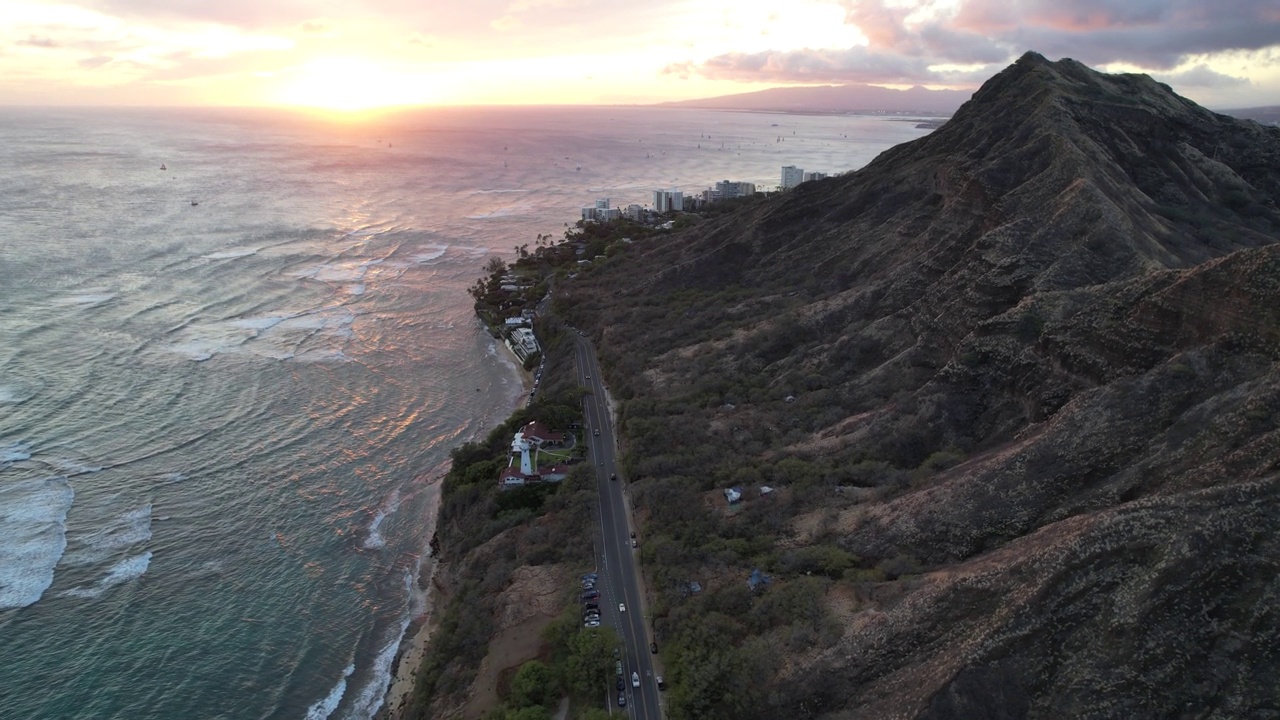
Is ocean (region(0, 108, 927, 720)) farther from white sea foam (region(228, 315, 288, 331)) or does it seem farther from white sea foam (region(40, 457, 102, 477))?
white sea foam (region(228, 315, 288, 331))

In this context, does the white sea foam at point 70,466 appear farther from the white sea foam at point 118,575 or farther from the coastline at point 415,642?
the coastline at point 415,642

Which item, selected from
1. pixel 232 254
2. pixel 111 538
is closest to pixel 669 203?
pixel 232 254

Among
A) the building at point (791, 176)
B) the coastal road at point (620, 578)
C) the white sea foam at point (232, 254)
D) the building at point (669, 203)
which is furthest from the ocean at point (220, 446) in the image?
the building at point (791, 176)

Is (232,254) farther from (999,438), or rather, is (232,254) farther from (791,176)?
(791,176)

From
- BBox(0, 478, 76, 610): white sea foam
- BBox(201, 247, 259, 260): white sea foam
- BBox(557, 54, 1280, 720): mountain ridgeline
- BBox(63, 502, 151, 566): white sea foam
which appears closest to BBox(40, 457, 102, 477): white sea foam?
BBox(0, 478, 76, 610): white sea foam

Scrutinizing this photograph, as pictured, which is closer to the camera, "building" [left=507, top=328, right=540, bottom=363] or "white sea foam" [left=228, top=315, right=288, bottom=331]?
"building" [left=507, top=328, right=540, bottom=363]

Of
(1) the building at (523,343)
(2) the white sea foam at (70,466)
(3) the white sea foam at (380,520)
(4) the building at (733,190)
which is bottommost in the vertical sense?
(3) the white sea foam at (380,520)
